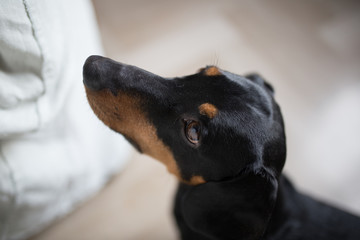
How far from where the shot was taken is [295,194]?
1.64 m

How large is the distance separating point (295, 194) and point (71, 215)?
5.20 feet

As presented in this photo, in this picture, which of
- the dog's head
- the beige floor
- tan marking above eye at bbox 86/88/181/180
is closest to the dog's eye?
the dog's head

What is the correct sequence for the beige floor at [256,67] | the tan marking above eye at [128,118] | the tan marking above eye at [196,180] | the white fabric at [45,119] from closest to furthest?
the white fabric at [45,119]
the tan marking above eye at [128,118]
the tan marking above eye at [196,180]
the beige floor at [256,67]

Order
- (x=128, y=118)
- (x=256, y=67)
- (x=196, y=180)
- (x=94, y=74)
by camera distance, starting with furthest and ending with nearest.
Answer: (x=256, y=67), (x=196, y=180), (x=128, y=118), (x=94, y=74)

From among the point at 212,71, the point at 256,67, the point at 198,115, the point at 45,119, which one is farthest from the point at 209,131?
the point at 256,67

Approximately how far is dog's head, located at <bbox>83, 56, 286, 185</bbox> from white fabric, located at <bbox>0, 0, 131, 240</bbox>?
0.65ft

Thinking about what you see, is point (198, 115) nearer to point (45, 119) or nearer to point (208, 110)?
point (208, 110)

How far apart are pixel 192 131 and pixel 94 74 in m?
0.47

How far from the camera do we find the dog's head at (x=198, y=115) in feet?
3.82

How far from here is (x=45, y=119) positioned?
4.33 feet

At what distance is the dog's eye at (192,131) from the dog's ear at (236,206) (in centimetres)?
21

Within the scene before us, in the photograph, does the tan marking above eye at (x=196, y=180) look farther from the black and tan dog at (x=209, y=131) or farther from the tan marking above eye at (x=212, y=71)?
the tan marking above eye at (x=212, y=71)

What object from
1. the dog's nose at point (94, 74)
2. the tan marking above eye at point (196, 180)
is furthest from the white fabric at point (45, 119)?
the tan marking above eye at point (196, 180)

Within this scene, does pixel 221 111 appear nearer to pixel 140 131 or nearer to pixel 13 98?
pixel 140 131
